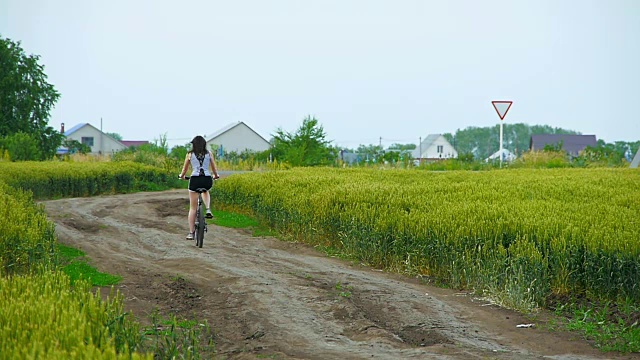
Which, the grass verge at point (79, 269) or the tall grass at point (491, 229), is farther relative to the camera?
the grass verge at point (79, 269)

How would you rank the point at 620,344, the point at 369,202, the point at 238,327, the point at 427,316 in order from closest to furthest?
the point at 620,344
the point at 238,327
the point at 427,316
the point at 369,202

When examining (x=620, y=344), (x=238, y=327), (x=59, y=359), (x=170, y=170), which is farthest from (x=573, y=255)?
(x=170, y=170)

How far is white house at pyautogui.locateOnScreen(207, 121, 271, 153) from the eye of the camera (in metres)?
88.4

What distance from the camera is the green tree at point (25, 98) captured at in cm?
6312

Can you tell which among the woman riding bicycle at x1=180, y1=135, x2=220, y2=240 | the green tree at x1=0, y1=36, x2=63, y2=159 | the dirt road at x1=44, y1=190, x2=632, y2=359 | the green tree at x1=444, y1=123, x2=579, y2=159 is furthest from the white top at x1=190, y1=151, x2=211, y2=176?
the green tree at x1=444, y1=123, x2=579, y2=159

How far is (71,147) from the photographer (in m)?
77.5

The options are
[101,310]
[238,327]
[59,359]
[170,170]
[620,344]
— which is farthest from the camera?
[170,170]

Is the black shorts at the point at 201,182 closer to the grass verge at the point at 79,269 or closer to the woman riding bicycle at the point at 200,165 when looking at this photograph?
the woman riding bicycle at the point at 200,165

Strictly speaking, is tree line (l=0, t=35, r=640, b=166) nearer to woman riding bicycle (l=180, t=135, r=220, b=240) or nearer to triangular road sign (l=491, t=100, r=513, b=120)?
triangular road sign (l=491, t=100, r=513, b=120)

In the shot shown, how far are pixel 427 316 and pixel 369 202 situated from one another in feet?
23.8

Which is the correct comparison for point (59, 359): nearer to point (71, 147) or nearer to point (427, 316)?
point (427, 316)

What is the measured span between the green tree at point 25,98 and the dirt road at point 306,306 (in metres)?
51.4

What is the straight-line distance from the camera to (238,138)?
89438mm

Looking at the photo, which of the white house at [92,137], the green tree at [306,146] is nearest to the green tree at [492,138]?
the white house at [92,137]
